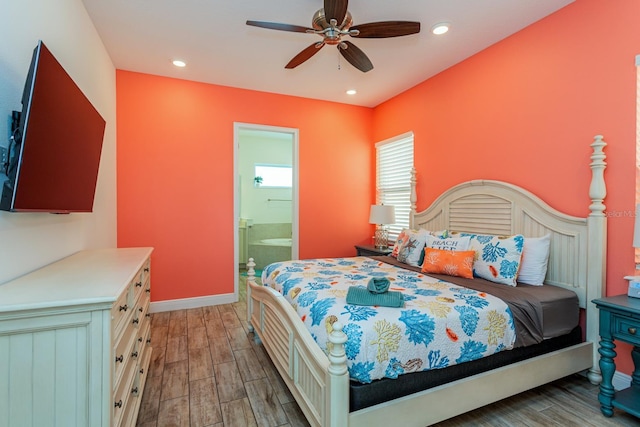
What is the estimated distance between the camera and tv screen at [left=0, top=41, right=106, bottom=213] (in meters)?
1.28

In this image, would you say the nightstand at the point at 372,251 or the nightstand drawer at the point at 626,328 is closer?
the nightstand drawer at the point at 626,328

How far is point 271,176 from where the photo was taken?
6.66 meters

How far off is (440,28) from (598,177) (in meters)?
1.71

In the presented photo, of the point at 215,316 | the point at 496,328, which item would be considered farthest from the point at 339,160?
the point at 496,328

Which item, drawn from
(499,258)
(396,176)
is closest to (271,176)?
(396,176)

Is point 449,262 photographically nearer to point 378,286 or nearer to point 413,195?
point 378,286

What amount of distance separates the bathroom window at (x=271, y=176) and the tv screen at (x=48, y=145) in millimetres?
4534

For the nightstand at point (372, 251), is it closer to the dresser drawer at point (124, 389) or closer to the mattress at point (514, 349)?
the mattress at point (514, 349)

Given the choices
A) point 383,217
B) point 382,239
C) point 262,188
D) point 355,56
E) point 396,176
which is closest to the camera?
point 355,56

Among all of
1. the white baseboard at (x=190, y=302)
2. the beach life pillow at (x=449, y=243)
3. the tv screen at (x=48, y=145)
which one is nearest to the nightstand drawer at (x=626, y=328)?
the beach life pillow at (x=449, y=243)

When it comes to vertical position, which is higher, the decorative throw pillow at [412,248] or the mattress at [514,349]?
the decorative throw pillow at [412,248]

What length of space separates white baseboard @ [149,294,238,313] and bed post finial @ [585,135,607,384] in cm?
359

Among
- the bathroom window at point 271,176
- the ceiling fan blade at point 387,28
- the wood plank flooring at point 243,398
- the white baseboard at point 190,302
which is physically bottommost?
the wood plank flooring at point 243,398

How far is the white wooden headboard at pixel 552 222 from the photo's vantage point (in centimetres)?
214
